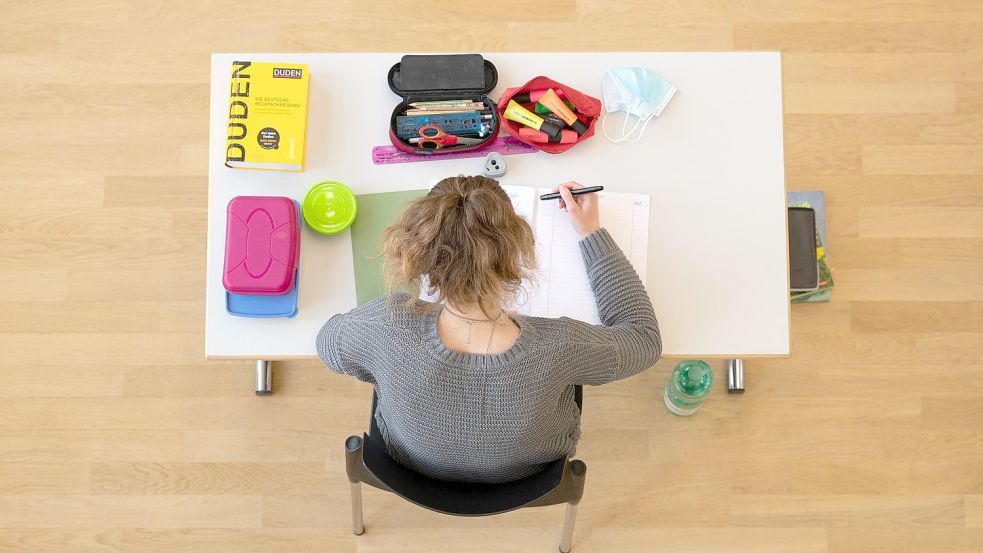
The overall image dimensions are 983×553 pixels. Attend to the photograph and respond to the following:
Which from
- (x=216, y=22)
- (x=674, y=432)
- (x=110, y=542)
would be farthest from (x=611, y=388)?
(x=216, y=22)

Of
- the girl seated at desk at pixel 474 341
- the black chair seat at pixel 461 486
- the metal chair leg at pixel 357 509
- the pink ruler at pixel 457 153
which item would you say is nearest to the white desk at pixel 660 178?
the pink ruler at pixel 457 153

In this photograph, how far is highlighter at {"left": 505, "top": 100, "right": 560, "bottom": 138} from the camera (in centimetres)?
141

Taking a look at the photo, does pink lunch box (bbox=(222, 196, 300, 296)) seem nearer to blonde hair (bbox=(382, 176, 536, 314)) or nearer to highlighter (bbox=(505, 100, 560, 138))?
blonde hair (bbox=(382, 176, 536, 314))

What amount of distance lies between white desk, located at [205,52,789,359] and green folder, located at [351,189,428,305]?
2cm

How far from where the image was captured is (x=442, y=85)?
1440mm

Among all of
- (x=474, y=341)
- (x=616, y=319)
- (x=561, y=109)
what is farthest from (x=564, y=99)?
(x=474, y=341)

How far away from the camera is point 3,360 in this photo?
6.70 ft

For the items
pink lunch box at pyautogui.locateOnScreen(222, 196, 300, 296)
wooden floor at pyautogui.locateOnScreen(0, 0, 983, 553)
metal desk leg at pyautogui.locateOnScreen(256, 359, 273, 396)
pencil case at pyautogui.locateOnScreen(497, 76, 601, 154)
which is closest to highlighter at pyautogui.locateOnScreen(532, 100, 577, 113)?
pencil case at pyautogui.locateOnScreen(497, 76, 601, 154)

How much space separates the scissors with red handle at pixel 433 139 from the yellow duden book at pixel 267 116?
213 millimetres

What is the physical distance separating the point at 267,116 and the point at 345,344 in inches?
18.3

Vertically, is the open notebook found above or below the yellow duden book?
below

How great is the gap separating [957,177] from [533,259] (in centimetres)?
158

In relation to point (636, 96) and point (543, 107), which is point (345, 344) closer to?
point (543, 107)

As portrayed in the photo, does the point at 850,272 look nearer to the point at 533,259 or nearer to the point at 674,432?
the point at 674,432
